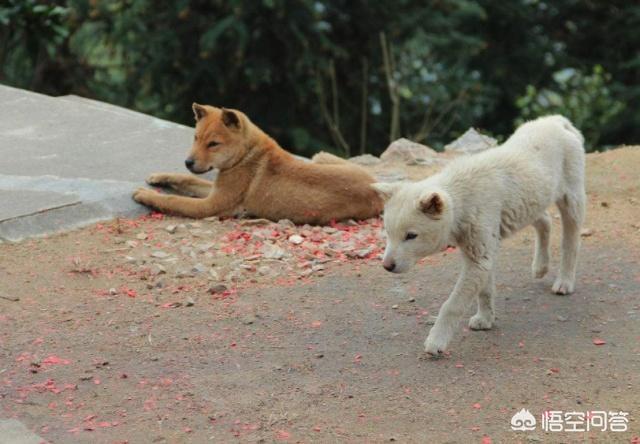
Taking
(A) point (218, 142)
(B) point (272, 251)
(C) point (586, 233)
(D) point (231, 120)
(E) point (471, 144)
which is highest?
(D) point (231, 120)

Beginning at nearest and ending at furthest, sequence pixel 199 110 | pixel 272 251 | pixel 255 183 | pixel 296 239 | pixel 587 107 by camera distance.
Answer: pixel 272 251 → pixel 296 239 → pixel 255 183 → pixel 199 110 → pixel 587 107

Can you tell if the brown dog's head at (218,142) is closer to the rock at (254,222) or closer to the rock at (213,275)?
the rock at (254,222)

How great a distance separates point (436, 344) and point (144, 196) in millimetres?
3368

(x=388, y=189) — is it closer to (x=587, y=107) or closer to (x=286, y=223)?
(x=286, y=223)

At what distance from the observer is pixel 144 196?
8188 mm

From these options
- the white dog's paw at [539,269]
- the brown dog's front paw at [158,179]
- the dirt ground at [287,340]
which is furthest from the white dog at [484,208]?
the brown dog's front paw at [158,179]

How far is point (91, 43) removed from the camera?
14.2 m

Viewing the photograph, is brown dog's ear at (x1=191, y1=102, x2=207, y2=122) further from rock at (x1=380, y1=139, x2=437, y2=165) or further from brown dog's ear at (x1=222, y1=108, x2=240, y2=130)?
rock at (x1=380, y1=139, x2=437, y2=165)

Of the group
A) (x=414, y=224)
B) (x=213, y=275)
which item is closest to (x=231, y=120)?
(x=213, y=275)

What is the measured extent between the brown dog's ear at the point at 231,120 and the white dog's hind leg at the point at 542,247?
2811 millimetres

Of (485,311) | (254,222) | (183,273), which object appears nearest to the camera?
(485,311)

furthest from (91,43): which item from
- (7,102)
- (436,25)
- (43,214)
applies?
(43,214)

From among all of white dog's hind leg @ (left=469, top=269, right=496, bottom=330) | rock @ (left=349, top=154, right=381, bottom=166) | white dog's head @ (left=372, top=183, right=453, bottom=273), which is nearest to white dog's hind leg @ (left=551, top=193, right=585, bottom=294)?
white dog's hind leg @ (left=469, top=269, right=496, bottom=330)

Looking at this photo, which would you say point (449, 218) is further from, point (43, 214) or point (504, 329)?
point (43, 214)
